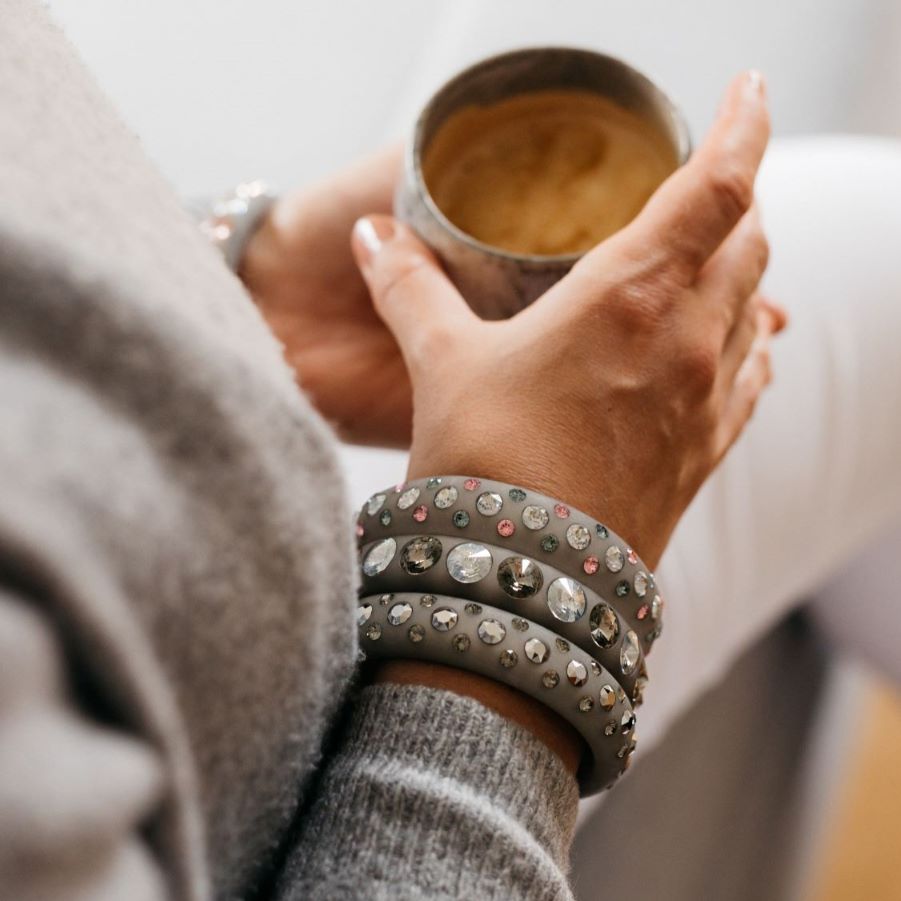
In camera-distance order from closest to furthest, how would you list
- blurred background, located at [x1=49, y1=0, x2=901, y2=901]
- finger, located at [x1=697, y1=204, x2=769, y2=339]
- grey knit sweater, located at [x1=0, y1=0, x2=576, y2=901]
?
grey knit sweater, located at [x1=0, y1=0, x2=576, y2=901] < finger, located at [x1=697, y1=204, x2=769, y2=339] < blurred background, located at [x1=49, y1=0, x2=901, y2=901]

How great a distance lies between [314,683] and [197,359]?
0.30ft

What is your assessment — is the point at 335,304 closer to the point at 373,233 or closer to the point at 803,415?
the point at 373,233

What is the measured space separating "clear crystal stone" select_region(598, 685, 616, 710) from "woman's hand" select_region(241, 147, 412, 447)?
0.29m

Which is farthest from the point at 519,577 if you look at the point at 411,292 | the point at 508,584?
the point at 411,292

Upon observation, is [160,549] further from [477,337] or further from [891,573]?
[891,573]

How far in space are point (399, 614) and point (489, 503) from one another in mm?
45

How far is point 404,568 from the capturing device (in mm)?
333

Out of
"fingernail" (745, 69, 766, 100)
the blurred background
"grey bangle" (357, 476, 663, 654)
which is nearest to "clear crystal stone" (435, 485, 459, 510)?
"grey bangle" (357, 476, 663, 654)

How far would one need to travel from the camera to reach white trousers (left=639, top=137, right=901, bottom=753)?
0.65 m

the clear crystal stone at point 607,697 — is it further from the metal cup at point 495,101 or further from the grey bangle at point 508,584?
the metal cup at point 495,101

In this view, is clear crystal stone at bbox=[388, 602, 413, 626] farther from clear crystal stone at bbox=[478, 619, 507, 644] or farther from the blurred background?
the blurred background

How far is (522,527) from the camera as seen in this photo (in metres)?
0.33

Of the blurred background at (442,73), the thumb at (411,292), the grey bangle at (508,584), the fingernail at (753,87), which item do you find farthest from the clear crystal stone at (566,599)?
the blurred background at (442,73)

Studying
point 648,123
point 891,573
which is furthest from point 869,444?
point 648,123
